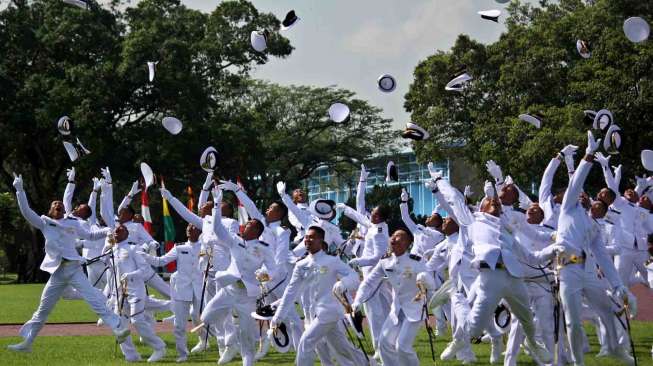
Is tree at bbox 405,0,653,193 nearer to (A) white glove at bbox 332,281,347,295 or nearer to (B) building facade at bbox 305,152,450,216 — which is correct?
(B) building facade at bbox 305,152,450,216

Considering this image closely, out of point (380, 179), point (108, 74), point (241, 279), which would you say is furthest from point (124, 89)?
point (241, 279)

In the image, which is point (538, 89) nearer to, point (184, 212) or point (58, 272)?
point (184, 212)

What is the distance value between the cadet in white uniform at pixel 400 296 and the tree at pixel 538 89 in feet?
79.0

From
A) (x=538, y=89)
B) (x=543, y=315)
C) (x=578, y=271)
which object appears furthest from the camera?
(x=538, y=89)

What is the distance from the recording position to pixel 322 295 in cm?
1109

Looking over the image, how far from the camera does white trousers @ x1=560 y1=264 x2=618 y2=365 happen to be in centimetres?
1103

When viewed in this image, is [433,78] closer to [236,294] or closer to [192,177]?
[192,177]

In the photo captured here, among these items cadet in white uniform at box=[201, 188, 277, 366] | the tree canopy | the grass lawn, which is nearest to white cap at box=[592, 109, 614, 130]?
cadet in white uniform at box=[201, 188, 277, 366]

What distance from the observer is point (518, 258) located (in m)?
11.3

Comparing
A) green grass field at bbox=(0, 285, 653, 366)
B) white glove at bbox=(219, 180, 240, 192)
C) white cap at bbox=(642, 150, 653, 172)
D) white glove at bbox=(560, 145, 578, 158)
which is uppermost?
white cap at bbox=(642, 150, 653, 172)

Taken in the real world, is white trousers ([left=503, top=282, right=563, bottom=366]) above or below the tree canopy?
below

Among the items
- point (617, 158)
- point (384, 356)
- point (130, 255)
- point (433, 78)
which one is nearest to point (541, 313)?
point (384, 356)

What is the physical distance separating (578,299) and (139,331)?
6417mm

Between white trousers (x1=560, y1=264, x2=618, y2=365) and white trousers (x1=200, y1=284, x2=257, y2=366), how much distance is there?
3.65m
